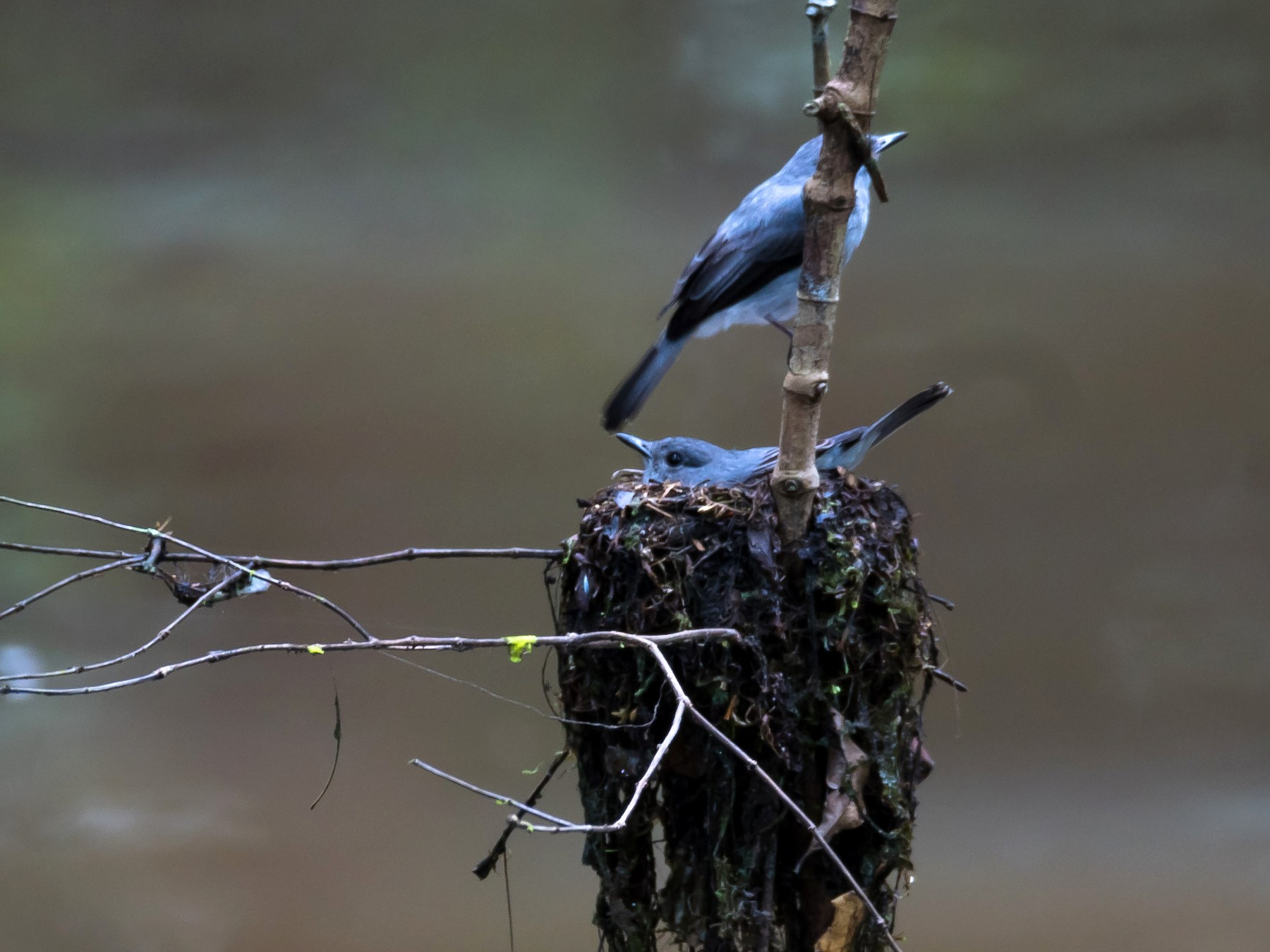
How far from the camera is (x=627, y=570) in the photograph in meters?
1.38

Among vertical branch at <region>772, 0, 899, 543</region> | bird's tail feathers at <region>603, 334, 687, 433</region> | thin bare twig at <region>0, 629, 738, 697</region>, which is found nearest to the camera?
thin bare twig at <region>0, 629, 738, 697</region>

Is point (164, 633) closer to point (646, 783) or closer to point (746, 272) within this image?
point (646, 783)

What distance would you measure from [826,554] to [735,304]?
42 centimetres

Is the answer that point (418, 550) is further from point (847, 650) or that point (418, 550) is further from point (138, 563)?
point (847, 650)

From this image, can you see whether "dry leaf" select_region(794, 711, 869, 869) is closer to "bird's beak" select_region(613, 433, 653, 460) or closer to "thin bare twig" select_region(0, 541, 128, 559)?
"bird's beak" select_region(613, 433, 653, 460)

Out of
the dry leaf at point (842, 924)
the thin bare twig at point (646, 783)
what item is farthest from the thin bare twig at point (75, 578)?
the dry leaf at point (842, 924)

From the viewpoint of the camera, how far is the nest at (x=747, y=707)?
1.30m

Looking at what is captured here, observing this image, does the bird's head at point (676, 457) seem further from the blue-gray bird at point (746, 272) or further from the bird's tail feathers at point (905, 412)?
the bird's tail feathers at point (905, 412)

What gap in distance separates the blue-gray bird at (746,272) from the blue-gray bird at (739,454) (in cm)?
11

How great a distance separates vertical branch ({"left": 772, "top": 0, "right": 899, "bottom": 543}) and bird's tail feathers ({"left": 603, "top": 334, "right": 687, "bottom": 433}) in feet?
1.10

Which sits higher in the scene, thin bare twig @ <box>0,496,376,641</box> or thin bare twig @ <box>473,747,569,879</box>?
thin bare twig @ <box>0,496,376,641</box>

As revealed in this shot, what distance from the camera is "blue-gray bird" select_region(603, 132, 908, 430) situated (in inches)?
60.5

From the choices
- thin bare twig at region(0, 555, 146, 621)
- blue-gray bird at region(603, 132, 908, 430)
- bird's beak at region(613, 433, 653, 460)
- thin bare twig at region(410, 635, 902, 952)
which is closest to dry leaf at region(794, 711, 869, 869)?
thin bare twig at region(410, 635, 902, 952)

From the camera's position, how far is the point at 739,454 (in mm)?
1565
